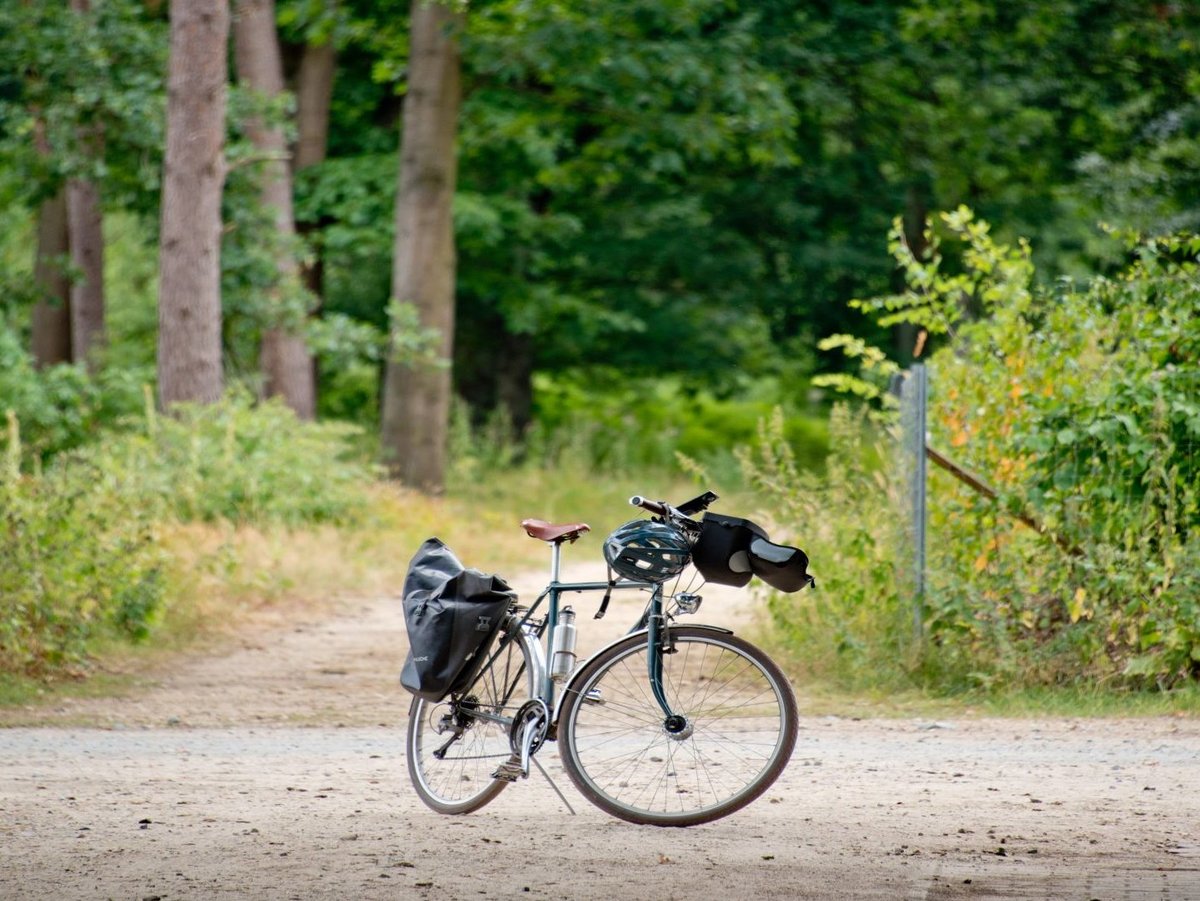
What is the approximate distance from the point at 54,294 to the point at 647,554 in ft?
67.2

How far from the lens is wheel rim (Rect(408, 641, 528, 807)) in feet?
21.1

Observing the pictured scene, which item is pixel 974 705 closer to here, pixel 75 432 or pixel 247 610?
pixel 247 610

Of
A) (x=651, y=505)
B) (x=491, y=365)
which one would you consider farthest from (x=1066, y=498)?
(x=491, y=365)

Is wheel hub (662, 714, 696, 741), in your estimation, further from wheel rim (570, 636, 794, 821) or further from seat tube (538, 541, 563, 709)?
seat tube (538, 541, 563, 709)

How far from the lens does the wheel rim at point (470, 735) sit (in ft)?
21.1

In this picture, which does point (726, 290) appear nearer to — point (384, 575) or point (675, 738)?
point (384, 575)

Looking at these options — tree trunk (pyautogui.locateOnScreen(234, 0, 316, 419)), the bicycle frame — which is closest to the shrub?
the bicycle frame

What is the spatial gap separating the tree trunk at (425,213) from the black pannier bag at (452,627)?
533 inches

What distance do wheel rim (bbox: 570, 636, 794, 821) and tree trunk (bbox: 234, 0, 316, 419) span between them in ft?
44.9

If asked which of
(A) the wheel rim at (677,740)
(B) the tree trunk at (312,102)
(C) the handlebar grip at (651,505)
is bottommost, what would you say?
(A) the wheel rim at (677,740)

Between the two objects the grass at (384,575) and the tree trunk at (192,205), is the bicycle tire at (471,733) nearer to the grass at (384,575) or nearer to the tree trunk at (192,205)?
the grass at (384,575)

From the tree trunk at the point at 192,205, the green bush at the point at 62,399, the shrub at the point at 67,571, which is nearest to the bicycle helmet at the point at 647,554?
the shrub at the point at 67,571

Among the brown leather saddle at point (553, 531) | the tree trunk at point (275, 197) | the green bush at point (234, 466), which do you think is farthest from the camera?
the tree trunk at point (275, 197)

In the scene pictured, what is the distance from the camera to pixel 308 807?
6613 mm
